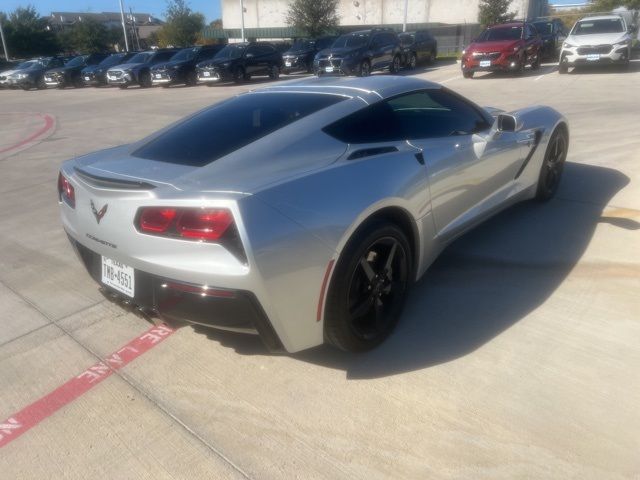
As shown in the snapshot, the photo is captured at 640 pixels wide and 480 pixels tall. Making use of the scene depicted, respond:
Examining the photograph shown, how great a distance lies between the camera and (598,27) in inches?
659

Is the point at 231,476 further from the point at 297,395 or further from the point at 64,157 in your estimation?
the point at 64,157

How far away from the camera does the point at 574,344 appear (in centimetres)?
296

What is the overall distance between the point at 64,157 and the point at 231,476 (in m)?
7.63

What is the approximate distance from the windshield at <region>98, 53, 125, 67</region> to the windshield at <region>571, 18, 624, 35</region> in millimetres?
19005

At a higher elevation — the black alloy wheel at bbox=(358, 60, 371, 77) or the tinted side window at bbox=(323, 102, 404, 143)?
the tinted side window at bbox=(323, 102, 404, 143)

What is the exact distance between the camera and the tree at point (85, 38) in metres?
55.0

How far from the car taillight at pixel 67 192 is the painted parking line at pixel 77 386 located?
87 centimetres

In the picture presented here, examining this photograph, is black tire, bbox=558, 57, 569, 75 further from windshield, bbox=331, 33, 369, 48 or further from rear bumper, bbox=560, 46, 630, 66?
windshield, bbox=331, 33, 369, 48

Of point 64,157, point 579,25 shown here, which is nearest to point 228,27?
point 579,25

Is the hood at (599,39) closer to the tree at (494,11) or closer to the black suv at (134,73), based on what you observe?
the black suv at (134,73)

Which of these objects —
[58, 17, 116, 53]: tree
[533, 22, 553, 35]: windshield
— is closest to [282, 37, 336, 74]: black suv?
[533, 22, 553, 35]: windshield

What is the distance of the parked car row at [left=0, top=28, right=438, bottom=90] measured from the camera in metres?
19.7

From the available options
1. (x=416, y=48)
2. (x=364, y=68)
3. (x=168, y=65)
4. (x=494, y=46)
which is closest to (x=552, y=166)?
(x=494, y=46)

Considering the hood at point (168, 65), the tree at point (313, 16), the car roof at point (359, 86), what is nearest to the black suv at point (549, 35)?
the hood at point (168, 65)
